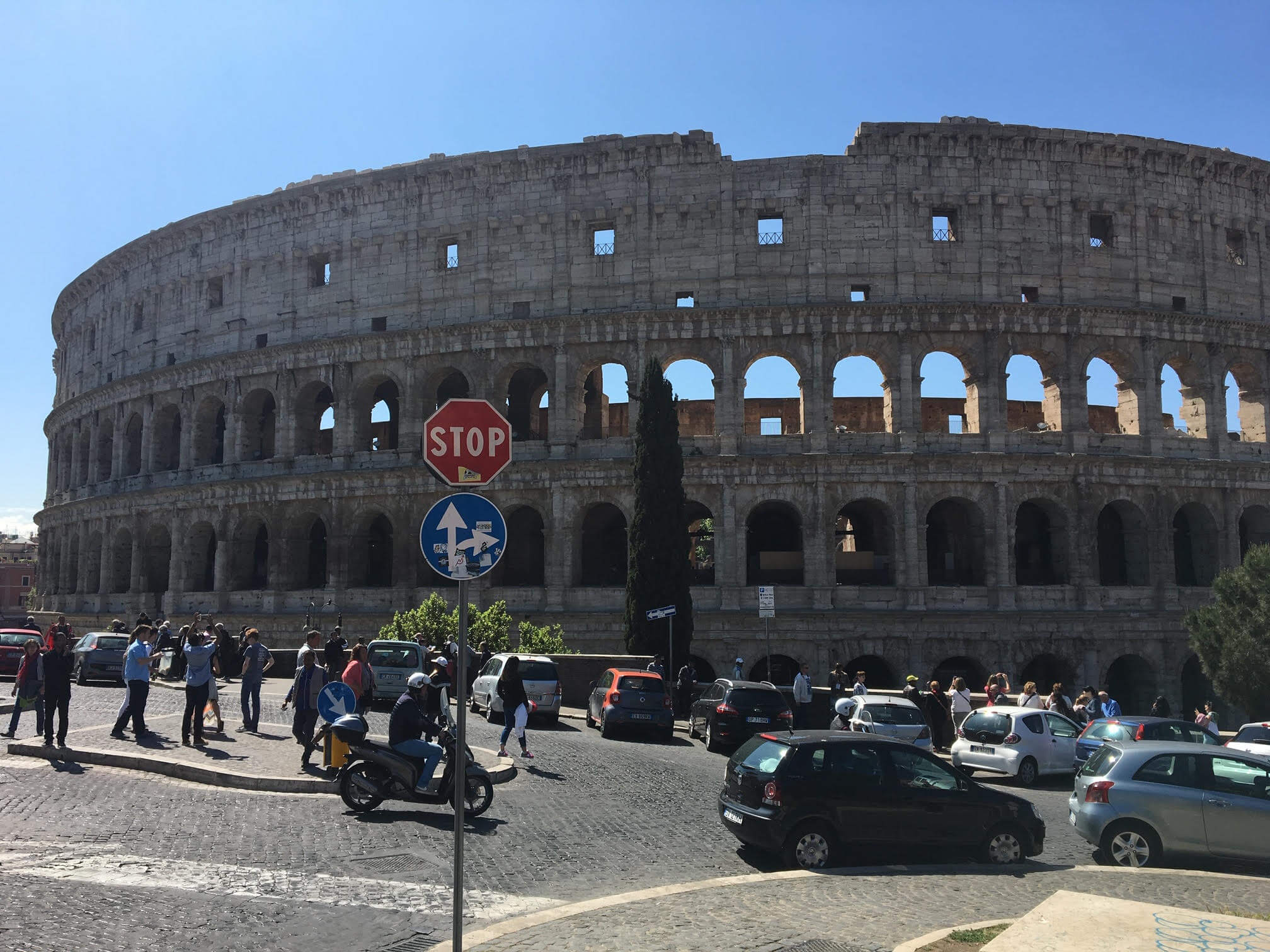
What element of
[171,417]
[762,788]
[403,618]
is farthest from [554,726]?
[171,417]

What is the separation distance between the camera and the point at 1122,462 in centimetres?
3197

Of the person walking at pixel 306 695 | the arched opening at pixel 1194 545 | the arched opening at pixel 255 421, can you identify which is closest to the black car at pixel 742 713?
the person walking at pixel 306 695

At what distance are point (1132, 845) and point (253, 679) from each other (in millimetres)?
13376

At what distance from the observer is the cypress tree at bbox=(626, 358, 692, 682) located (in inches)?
1056

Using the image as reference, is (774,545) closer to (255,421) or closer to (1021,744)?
(1021,744)

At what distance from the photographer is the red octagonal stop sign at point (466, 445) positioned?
7105 mm

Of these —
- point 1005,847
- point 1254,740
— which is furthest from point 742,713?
point 1005,847

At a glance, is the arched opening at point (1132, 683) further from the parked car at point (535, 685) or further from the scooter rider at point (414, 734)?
the scooter rider at point (414, 734)

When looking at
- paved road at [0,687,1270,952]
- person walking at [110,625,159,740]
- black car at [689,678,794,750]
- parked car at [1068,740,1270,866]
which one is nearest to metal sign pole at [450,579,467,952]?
paved road at [0,687,1270,952]

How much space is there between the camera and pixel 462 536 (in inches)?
254

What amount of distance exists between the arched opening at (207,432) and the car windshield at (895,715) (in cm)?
3041

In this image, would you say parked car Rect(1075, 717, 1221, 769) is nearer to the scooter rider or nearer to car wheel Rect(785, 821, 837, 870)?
car wheel Rect(785, 821, 837, 870)

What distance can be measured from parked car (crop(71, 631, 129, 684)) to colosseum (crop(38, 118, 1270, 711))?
9.68 metres

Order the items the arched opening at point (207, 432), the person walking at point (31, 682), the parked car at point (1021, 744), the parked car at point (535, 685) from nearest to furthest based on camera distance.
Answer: the person walking at point (31, 682)
the parked car at point (1021, 744)
the parked car at point (535, 685)
the arched opening at point (207, 432)
